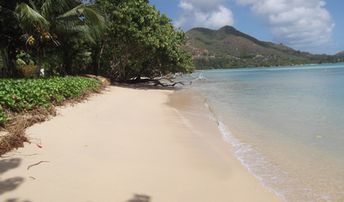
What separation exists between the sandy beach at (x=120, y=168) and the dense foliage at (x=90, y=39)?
1088 centimetres

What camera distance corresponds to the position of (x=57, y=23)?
63.3 feet

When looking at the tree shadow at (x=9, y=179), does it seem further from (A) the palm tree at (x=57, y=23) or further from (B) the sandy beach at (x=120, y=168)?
(A) the palm tree at (x=57, y=23)

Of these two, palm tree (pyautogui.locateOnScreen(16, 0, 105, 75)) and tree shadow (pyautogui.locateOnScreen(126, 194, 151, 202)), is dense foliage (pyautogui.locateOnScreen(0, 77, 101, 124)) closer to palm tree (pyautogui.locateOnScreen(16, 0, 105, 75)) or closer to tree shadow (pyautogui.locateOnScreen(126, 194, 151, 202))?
tree shadow (pyautogui.locateOnScreen(126, 194, 151, 202))

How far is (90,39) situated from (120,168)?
16648 millimetres

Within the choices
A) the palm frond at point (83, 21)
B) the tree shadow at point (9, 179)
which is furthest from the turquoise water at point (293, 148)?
the palm frond at point (83, 21)

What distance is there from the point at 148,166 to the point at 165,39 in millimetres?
21887

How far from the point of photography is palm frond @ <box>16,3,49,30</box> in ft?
53.2

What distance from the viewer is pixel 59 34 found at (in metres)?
20.2

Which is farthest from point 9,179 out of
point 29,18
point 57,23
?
point 57,23

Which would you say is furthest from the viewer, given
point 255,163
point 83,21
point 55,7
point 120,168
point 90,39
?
point 90,39

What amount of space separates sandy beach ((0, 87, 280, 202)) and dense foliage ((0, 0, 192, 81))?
10876mm

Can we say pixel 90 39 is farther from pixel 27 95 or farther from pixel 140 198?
pixel 140 198

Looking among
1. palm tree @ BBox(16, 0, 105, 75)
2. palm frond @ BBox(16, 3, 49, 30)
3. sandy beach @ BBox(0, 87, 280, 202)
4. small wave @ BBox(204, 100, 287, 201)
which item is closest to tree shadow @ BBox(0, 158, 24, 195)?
sandy beach @ BBox(0, 87, 280, 202)

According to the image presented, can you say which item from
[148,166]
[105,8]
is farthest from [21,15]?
[148,166]
